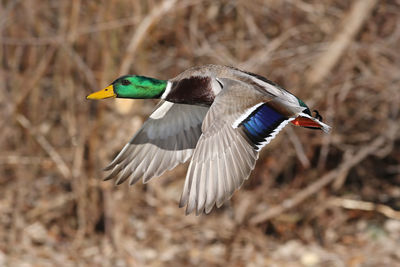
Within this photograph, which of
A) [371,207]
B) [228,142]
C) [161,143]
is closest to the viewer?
[228,142]

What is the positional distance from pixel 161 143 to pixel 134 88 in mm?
567

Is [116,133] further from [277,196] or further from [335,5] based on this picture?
[335,5]

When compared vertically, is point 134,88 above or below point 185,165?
above

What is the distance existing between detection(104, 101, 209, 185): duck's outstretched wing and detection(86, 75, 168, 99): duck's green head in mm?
409

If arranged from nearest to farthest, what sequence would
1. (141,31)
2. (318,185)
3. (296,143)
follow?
1. (141,31)
2. (296,143)
3. (318,185)

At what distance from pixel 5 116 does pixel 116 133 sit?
0.98 m

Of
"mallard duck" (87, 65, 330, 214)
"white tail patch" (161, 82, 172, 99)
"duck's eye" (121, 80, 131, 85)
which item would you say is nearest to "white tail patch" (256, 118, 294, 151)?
"mallard duck" (87, 65, 330, 214)

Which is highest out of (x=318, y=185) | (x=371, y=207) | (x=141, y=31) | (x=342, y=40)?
(x=141, y=31)

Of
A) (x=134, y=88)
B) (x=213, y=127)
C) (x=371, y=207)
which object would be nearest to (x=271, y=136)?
(x=213, y=127)

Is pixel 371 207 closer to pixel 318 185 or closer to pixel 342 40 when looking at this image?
pixel 318 185

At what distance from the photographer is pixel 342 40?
626 cm

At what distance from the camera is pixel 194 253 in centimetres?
685

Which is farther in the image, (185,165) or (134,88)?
(185,165)

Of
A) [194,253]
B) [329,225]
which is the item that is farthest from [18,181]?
[329,225]
